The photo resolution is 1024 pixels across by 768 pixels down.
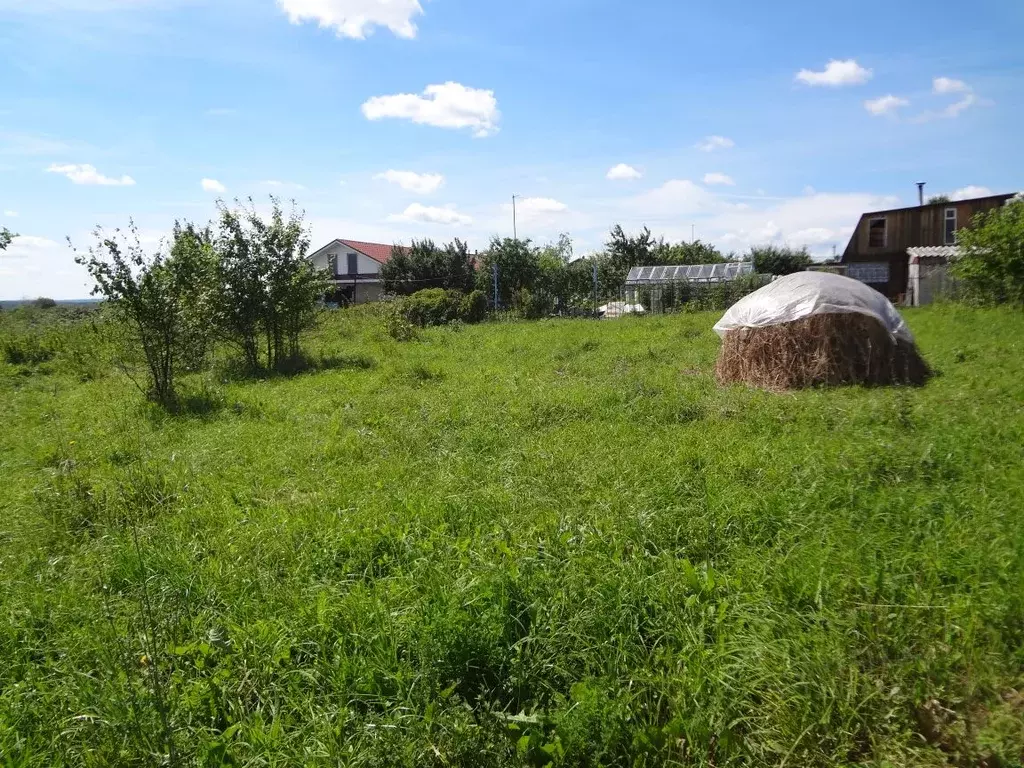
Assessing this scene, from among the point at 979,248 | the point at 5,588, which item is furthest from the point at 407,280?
the point at 5,588

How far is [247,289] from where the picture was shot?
1423 cm

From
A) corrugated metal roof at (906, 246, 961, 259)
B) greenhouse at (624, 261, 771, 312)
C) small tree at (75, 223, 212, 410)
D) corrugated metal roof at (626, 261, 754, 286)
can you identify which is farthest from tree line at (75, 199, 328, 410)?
corrugated metal roof at (906, 246, 961, 259)

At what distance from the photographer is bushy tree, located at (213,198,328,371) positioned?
14133mm

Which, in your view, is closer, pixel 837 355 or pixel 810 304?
pixel 837 355

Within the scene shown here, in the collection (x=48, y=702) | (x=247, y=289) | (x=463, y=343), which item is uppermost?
(x=247, y=289)

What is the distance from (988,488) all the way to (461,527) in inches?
156

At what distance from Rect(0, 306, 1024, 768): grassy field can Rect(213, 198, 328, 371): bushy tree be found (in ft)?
22.8

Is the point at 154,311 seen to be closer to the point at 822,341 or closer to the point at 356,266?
the point at 822,341

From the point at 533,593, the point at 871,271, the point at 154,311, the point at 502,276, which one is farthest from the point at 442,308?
the point at 871,271

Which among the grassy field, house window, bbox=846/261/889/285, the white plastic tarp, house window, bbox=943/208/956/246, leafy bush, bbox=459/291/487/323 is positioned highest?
house window, bbox=943/208/956/246

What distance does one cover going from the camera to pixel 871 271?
107 ft

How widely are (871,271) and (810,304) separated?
87.3ft

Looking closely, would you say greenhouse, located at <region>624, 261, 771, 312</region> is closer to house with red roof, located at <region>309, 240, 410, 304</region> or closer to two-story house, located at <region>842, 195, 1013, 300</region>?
two-story house, located at <region>842, 195, 1013, 300</region>

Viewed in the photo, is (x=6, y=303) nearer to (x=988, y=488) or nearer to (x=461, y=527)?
(x=461, y=527)
